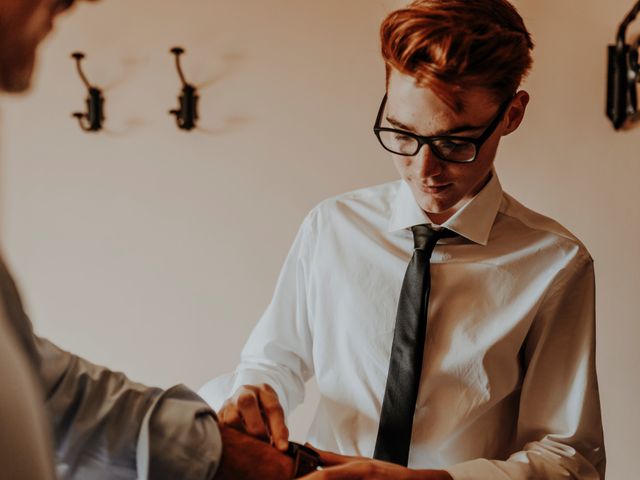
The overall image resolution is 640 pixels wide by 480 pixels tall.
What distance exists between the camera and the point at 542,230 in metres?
1.26

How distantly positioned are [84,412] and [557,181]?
135 cm

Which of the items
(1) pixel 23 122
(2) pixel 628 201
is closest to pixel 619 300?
(2) pixel 628 201

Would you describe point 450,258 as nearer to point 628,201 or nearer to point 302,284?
point 302,284

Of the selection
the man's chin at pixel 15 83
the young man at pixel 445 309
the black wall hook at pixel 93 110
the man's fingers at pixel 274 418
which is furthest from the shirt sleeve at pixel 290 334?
the black wall hook at pixel 93 110

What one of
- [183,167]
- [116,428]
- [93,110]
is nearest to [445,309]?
[116,428]

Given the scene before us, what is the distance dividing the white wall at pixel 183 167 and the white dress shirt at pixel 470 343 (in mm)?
606

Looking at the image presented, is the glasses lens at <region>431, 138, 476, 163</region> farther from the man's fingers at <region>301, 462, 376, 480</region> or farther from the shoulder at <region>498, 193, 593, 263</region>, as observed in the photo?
the man's fingers at <region>301, 462, 376, 480</region>

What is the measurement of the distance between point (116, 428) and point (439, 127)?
0.66m

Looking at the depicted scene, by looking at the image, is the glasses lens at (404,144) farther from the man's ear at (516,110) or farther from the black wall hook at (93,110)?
the black wall hook at (93,110)

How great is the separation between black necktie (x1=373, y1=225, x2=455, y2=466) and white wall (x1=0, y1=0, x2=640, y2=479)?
2.25 feet

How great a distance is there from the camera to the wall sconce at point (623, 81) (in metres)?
1.57

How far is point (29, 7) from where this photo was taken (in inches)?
23.7

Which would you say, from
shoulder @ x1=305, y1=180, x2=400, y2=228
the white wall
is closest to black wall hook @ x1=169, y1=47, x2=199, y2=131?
the white wall

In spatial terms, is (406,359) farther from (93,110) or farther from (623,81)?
(93,110)
